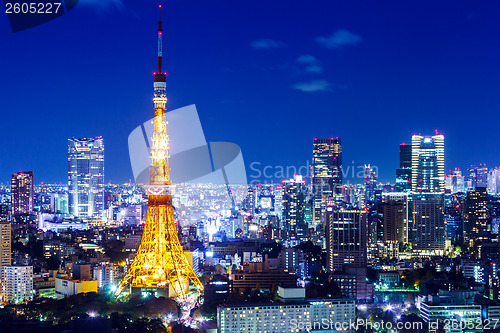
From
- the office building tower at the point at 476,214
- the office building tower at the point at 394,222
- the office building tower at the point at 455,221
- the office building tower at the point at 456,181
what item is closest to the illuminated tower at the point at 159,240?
the office building tower at the point at 394,222

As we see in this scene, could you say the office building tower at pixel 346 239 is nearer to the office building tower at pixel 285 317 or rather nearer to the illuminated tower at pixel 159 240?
the illuminated tower at pixel 159 240

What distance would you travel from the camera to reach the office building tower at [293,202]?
2258 centimetres

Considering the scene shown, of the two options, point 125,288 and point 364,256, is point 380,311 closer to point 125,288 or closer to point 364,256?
point 125,288

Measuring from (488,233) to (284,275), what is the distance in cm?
873

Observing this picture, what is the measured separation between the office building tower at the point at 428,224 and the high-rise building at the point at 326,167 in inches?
141

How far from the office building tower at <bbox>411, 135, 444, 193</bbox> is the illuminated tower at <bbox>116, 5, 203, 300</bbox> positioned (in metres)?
13.2

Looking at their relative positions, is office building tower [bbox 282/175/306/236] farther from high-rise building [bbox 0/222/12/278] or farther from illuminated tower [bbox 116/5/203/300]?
illuminated tower [bbox 116/5/203/300]

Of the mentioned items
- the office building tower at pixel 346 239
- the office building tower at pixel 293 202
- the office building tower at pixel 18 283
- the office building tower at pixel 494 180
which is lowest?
the office building tower at pixel 18 283

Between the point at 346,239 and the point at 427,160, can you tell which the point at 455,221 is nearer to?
the point at 427,160

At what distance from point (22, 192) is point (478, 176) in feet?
53.8

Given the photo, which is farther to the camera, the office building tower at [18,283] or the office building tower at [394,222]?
the office building tower at [394,222]

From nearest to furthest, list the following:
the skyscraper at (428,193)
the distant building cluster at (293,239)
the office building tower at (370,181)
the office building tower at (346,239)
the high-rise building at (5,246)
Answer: the distant building cluster at (293,239) → the high-rise building at (5,246) → the office building tower at (346,239) → the skyscraper at (428,193) → the office building tower at (370,181)

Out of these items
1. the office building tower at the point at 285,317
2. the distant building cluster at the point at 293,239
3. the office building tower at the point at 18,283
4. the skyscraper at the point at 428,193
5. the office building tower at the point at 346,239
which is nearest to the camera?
the office building tower at the point at 285,317

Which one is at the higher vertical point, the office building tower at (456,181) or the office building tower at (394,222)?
the office building tower at (456,181)
